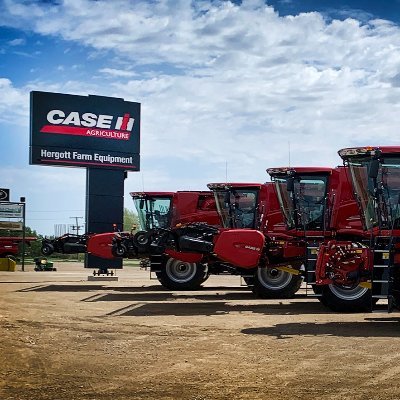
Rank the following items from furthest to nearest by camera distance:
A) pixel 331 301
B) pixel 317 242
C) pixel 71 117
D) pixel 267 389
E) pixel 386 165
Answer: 1. pixel 71 117
2. pixel 317 242
3. pixel 331 301
4. pixel 386 165
5. pixel 267 389

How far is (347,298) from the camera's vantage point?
54.1ft

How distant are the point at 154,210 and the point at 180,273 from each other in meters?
2.50

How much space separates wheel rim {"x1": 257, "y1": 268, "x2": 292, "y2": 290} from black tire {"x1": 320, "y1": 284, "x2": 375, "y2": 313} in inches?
142

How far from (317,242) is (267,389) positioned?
1058cm

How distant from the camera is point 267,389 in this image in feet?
27.7

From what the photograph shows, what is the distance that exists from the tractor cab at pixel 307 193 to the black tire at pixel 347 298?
249cm

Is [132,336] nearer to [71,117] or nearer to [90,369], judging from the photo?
[90,369]

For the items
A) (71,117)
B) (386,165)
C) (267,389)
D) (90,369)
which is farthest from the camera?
(71,117)

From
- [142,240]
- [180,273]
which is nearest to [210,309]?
[180,273]

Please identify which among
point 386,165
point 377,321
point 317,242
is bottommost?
point 377,321

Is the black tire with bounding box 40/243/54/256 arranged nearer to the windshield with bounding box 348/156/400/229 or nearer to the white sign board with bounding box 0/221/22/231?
the white sign board with bounding box 0/221/22/231

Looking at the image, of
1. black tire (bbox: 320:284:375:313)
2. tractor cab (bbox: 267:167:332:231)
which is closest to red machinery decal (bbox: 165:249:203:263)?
tractor cab (bbox: 267:167:332:231)

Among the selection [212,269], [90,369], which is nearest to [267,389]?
[90,369]

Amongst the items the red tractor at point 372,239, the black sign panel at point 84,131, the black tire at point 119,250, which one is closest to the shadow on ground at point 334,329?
the red tractor at point 372,239
